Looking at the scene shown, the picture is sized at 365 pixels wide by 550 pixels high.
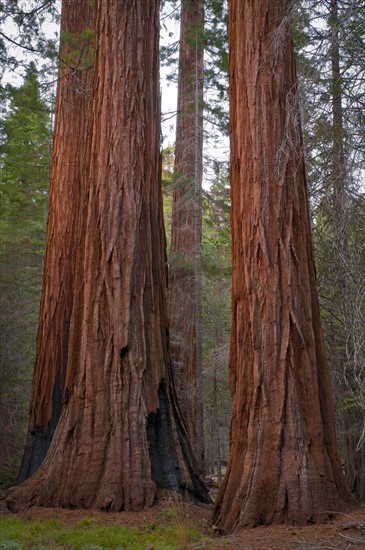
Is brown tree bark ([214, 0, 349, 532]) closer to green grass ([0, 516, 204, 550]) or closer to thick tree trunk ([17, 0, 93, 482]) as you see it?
green grass ([0, 516, 204, 550])

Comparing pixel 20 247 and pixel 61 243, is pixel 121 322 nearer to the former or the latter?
pixel 61 243

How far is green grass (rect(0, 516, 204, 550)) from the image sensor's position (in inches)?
208

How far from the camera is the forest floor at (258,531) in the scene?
4.58 m

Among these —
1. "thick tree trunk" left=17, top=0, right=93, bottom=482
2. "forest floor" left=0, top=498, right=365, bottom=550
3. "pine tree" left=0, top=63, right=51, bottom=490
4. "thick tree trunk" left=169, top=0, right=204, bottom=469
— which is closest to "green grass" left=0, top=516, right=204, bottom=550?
"forest floor" left=0, top=498, right=365, bottom=550

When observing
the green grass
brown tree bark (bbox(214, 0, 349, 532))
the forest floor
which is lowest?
the green grass

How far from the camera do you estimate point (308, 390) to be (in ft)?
18.3

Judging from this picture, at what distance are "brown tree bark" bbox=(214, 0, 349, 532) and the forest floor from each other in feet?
0.67

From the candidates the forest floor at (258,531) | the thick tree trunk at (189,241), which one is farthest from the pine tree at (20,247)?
the forest floor at (258,531)

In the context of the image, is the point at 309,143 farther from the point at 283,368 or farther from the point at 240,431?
the point at 240,431

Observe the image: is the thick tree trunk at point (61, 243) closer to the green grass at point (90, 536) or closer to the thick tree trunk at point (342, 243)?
the green grass at point (90, 536)

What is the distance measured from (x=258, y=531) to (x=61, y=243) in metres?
6.99

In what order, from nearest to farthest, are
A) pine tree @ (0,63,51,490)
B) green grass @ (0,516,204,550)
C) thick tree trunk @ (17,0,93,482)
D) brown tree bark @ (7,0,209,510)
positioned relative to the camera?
green grass @ (0,516,204,550) < brown tree bark @ (7,0,209,510) < thick tree trunk @ (17,0,93,482) < pine tree @ (0,63,51,490)

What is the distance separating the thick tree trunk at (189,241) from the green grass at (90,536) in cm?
694

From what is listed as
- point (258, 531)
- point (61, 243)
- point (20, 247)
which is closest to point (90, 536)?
point (258, 531)
